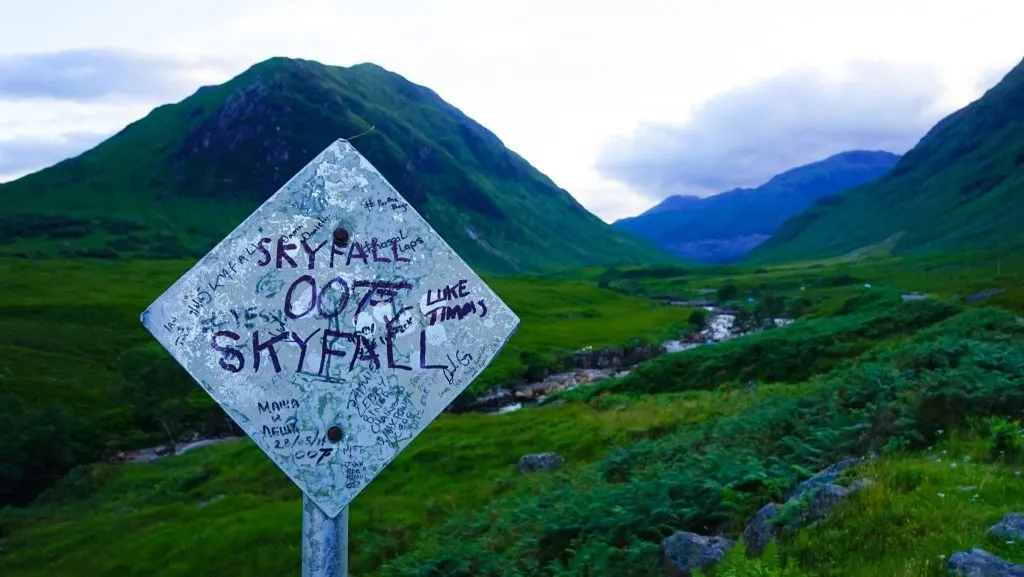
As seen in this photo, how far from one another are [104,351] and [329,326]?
9918 cm

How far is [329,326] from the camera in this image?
13.6ft

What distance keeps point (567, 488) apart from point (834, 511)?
7874mm

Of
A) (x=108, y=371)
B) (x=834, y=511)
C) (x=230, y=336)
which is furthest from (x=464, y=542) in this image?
(x=108, y=371)

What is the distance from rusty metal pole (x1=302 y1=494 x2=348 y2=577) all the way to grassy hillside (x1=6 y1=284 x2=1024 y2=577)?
316 cm

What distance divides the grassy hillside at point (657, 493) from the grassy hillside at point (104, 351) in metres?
26.6

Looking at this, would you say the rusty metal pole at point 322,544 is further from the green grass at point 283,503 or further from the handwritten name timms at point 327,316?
the green grass at point 283,503

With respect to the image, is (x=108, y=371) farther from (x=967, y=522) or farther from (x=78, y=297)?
(x=967, y=522)

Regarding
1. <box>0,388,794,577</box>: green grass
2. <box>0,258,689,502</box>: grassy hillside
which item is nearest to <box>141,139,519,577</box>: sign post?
<box>0,388,794,577</box>: green grass

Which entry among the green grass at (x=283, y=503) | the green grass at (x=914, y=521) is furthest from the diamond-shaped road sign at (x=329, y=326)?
the green grass at (x=283, y=503)

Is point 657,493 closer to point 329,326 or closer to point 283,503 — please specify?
point 329,326

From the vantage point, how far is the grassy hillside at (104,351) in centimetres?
5581

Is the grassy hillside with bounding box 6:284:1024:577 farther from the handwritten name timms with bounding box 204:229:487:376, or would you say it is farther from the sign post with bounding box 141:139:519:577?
the handwritten name timms with bounding box 204:229:487:376

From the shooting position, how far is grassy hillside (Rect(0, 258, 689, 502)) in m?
55.8

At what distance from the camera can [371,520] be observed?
19.7 metres
